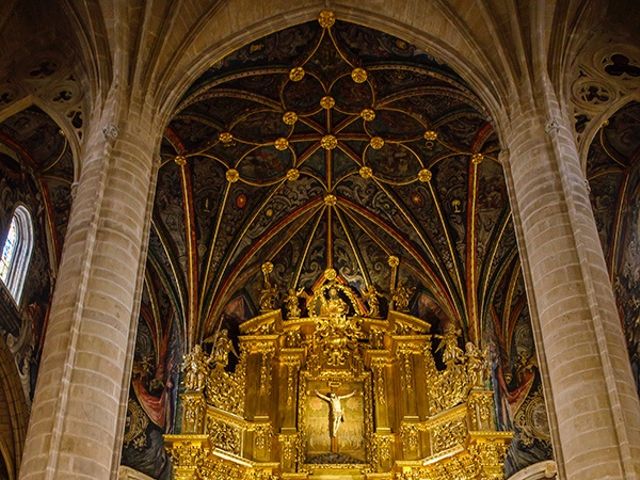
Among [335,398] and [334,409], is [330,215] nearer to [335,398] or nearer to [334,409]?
[335,398]

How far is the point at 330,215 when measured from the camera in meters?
20.6

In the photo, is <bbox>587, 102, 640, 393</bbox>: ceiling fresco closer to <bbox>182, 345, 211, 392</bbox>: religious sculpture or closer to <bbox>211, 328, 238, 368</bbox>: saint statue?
<bbox>211, 328, 238, 368</bbox>: saint statue

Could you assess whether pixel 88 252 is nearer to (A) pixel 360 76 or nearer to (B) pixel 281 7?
(B) pixel 281 7

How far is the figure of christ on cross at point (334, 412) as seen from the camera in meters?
18.9

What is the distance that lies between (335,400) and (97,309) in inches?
351

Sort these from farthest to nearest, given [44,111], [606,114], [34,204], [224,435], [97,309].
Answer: [224,435] → [34,204] → [44,111] → [606,114] → [97,309]

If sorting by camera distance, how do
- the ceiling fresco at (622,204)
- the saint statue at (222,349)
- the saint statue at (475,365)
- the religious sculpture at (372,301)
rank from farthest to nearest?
the religious sculpture at (372,301)
the saint statue at (222,349)
the saint statue at (475,365)
the ceiling fresco at (622,204)

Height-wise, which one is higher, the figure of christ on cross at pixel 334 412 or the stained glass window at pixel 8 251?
the stained glass window at pixel 8 251

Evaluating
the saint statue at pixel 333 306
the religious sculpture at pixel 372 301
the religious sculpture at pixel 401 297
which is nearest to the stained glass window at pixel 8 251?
the saint statue at pixel 333 306

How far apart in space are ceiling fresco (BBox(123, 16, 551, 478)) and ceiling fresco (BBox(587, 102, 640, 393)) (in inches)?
87.3

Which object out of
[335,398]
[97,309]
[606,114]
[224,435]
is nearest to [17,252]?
[224,435]

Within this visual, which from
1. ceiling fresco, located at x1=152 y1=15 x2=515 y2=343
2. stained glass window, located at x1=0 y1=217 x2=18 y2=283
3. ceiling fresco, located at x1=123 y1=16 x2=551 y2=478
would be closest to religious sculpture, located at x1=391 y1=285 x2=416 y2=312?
ceiling fresco, located at x1=123 y1=16 x2=551 y2=478

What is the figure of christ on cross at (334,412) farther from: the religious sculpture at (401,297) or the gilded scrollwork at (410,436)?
the religious sculpture at (401,297)

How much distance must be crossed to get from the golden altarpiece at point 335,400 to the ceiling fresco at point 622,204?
3234 millimetres
